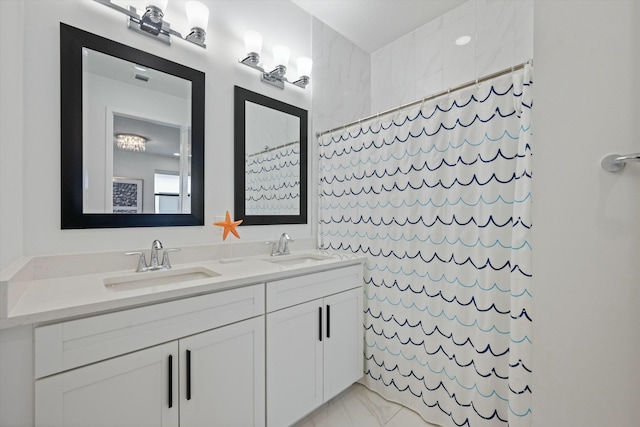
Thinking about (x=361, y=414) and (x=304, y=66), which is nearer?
(x=361, y=414)

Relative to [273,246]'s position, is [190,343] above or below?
below

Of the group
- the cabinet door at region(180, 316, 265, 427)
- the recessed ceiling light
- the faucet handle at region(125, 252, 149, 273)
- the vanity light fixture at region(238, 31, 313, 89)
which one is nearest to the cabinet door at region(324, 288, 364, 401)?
the cabinet door at region(180, 316, 265, 427)

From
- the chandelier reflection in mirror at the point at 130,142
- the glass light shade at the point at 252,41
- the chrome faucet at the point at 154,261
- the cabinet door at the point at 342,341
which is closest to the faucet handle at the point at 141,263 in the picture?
the chrome faucet at the point at 154,261

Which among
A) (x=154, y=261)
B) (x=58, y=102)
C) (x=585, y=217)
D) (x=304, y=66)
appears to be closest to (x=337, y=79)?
(x=304, y=66)

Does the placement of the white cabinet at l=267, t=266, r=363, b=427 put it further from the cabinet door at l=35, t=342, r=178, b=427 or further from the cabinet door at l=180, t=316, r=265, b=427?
the cabinet door at l=35, t=342, r=178, b=427

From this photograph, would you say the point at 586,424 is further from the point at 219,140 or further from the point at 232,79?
the point at 232,79

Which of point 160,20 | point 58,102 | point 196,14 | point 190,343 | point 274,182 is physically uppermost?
point 196,14

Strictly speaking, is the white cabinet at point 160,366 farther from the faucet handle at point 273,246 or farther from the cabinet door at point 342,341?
the faucet handle at point 273,246

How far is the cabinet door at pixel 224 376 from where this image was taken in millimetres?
1088

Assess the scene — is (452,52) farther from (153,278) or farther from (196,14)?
(153,278)

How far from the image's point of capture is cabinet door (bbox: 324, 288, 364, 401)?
63.8 inches

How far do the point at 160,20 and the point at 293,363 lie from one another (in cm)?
191

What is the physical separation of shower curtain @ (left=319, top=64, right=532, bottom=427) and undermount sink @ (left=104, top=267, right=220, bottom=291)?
1024 mm

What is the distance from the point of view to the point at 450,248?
1.45 m
